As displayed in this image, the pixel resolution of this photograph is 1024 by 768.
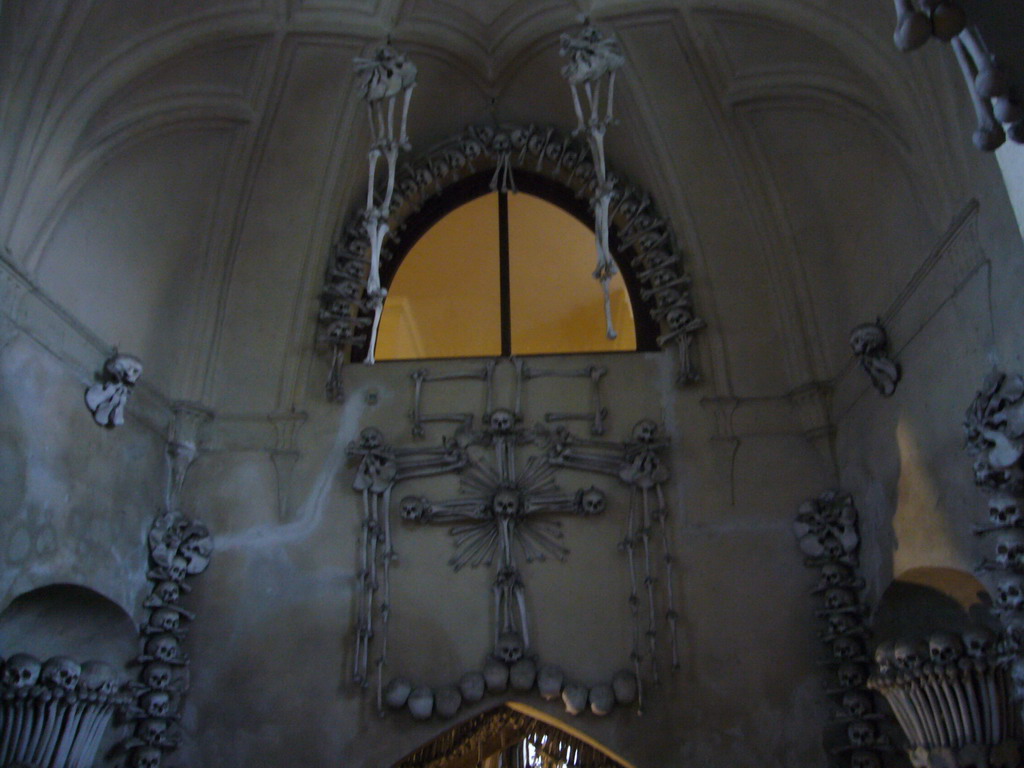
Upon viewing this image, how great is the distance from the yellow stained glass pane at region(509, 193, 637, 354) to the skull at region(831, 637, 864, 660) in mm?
1833

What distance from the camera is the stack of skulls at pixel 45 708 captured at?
11.6 ft

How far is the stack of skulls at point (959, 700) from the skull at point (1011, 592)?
29 centimetres

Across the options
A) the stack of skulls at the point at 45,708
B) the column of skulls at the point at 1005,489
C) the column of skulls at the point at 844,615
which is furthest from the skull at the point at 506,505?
the column of skulls at the point at 1005,489

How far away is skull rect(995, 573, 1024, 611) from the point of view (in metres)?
2.83

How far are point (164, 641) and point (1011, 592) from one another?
3342 millimetres

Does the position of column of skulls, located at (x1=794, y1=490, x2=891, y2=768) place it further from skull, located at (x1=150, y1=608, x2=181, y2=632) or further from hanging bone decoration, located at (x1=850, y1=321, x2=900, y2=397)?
skull, located at (x1=150, y1=608, x2=181, y2=632)

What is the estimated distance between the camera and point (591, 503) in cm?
460

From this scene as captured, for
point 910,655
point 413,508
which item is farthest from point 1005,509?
point 413,508

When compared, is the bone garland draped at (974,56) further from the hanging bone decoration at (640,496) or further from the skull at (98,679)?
the skull at (98,679)

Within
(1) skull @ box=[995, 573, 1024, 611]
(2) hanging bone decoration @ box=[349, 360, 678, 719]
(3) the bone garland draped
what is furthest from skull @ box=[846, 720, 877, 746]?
(3) the bone garland draped

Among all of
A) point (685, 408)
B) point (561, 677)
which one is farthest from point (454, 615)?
point (685, 408)

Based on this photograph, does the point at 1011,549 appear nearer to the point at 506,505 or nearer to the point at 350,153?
the point at 506,505

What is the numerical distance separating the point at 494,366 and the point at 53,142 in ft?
7.43

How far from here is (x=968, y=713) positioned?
10.5ft
